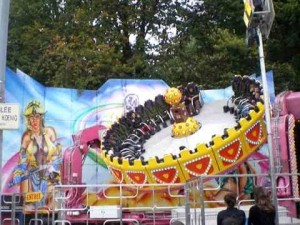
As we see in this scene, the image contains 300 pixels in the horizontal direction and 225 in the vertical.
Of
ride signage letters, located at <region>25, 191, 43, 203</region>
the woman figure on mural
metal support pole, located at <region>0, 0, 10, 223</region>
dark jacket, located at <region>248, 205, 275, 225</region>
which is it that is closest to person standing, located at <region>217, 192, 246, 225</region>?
Result: dark jacket, located at <region>248, 205, 275, 225</region>

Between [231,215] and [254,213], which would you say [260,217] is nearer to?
[254,213]

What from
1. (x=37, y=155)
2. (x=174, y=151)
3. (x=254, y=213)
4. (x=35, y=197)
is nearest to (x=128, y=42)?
(x=37, y=155)

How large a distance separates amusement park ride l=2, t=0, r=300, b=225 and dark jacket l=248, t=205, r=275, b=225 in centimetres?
446

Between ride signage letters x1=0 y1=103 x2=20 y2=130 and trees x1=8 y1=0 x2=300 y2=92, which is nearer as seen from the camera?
ride signage letters x1=0 y1=103 x2=20 y2=130

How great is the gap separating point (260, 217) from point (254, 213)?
100mm

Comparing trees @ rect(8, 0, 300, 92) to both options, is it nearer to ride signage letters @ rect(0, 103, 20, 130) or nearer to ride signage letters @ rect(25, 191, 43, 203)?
ride signage letters @ rect(25, 191, 43, 203)

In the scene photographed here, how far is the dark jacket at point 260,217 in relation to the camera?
24.7 feet

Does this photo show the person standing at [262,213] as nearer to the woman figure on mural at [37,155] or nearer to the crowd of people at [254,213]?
the crowd of people at [254,213]

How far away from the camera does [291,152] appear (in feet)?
45.0

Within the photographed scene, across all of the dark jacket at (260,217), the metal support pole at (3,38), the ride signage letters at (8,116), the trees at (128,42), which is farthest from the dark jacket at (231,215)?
the trees at (128,42)

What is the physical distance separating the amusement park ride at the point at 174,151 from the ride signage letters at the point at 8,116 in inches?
162

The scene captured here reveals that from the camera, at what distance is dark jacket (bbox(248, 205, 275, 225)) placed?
7.54 metres

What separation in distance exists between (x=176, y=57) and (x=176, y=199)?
39.8 feet

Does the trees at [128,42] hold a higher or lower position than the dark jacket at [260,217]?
higher
